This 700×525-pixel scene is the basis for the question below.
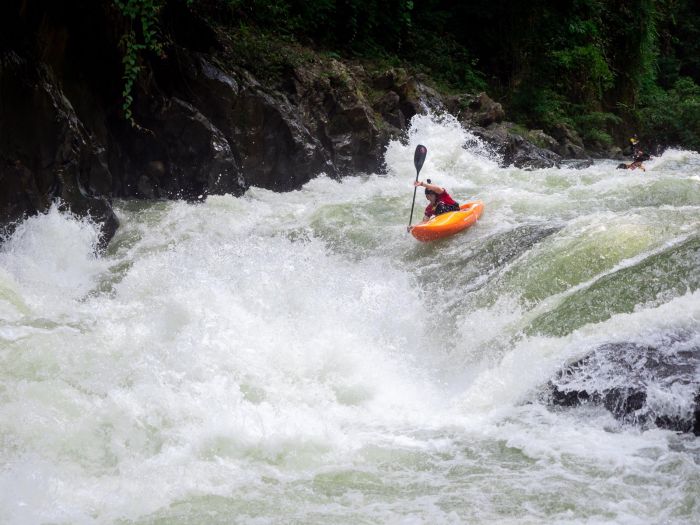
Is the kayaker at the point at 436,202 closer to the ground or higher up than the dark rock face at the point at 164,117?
closer to the ground

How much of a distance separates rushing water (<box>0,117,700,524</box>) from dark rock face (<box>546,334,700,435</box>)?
58 mm

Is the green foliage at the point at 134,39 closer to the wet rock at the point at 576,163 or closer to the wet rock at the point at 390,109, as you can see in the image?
the wet rock at the point at 390,109

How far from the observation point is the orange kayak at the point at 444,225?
7.31m

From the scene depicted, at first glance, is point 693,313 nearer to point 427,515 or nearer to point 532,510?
point 532,510

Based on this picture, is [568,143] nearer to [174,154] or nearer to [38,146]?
[174,154]

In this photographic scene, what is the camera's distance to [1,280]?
5.70 meters

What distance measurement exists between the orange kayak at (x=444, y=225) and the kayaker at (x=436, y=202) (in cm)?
21

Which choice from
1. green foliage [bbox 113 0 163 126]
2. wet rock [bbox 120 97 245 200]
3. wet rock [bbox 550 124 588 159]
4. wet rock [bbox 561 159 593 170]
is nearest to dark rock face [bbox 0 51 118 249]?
green foliage [bbox 113 0 163 126]

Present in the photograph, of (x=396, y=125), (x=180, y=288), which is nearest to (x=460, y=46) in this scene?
(x=396, y=125)

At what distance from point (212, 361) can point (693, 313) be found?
9.11 ft

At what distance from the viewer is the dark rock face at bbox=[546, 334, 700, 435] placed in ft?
12.3

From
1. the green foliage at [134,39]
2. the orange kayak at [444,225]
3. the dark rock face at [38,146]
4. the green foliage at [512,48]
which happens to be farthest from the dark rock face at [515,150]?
the dark rock face at [38,146]

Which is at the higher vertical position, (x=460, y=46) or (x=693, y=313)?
(x=460, y=46)

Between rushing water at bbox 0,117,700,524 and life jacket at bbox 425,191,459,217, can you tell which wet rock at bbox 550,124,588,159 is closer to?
rushing water at bbox 0,117,700,524
